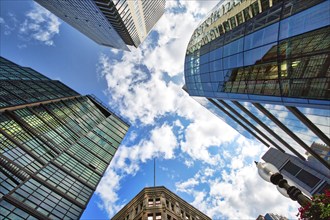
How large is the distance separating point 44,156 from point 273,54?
132 ft

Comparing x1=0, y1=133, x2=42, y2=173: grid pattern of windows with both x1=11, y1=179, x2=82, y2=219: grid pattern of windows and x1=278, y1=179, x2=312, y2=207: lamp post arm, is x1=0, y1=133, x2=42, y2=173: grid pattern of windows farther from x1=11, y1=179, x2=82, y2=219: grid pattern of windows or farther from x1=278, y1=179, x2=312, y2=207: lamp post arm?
x1=278, y1=179, x2=312, y2=207: lamp post arm

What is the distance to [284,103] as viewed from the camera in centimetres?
1959

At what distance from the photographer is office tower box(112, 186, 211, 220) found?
39750mm

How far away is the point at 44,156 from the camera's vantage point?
42281 mm

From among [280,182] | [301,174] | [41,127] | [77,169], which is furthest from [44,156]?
[301,174]

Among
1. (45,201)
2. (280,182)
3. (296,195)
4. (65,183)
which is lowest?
(296,195)

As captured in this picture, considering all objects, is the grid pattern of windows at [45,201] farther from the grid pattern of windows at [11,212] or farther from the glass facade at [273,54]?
the glass facade at [273,54]

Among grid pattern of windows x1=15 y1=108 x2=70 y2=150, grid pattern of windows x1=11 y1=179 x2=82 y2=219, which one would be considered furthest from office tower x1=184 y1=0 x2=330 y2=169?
grid pattern of windows x1=15 y1=108 x2=70 y2=150

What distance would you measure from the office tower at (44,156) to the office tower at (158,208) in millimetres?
8265

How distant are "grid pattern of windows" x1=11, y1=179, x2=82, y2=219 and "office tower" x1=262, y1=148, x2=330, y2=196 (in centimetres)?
3898

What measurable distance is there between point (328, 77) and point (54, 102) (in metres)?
66.4

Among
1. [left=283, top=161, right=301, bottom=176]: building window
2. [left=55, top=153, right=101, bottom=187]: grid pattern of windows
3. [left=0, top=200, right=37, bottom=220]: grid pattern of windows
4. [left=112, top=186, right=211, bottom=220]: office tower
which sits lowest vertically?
[left=0, top=200, right=37, bottom=220]: grid pattern of windows

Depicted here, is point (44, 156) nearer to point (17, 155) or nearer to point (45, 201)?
point (17, 155)

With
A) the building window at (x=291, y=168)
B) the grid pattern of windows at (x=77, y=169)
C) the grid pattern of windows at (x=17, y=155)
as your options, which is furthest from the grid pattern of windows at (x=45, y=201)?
the building window at (x=291, y=168)
